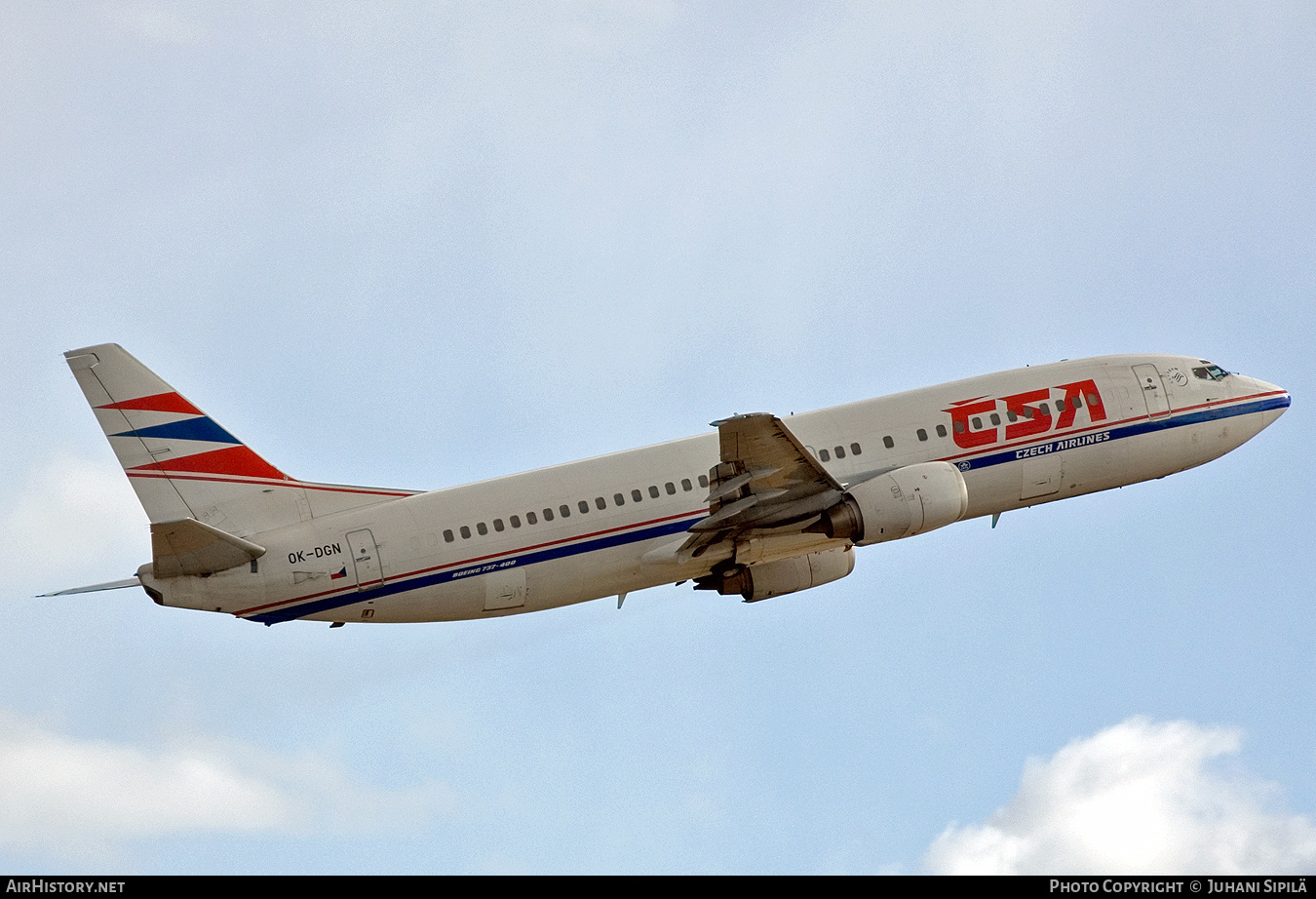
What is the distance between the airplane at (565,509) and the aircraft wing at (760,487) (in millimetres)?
50

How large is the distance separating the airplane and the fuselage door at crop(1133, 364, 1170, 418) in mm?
3676

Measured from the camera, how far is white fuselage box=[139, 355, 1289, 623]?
131 feet

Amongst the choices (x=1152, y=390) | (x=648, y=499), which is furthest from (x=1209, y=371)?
(x=648, y=499)

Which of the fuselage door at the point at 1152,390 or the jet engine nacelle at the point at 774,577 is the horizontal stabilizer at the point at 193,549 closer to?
the jet engine nacelle at the point at 774,577

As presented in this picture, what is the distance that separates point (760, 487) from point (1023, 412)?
935 cm

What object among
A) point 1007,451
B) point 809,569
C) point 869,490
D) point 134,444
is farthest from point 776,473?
point 134,444

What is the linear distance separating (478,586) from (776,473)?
856cm

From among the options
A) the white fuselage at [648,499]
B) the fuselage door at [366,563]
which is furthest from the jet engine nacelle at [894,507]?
the fuselage door at [366,563]

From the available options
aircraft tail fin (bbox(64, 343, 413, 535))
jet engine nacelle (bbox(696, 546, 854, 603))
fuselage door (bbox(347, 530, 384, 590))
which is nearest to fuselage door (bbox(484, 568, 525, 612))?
fuselage door (bbox(347, 530, 384, 590))

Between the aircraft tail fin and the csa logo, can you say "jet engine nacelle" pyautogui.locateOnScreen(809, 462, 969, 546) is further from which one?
the aircraft tail fin

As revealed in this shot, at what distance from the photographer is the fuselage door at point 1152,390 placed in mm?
45969

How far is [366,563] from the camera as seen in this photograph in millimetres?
39812
